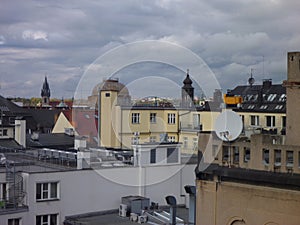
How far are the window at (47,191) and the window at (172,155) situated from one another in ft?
24.3

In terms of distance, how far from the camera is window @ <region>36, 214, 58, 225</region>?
81.4 ft

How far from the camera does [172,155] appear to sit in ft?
100

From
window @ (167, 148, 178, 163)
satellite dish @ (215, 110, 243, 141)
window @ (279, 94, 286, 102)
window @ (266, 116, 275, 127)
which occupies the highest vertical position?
window @ (279, 94, 286, 102)

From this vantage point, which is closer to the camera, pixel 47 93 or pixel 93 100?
pixel 93 100

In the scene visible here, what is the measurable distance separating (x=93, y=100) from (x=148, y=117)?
23.6 feet

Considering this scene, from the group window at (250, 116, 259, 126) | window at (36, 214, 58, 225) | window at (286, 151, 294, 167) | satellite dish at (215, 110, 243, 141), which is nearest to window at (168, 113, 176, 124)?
window at (250, 116, 259, 126)

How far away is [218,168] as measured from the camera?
15328 millimetres

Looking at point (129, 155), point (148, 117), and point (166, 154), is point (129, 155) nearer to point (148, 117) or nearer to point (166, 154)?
point (166, 154)

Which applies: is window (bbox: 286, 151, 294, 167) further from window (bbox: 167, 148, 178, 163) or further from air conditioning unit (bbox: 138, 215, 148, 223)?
window (bbox: 167, 148, 178, 163)

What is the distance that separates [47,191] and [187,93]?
37.4 metres

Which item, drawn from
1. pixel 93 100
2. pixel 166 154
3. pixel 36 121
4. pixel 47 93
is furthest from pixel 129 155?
pixel 47 93

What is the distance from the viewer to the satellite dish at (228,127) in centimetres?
1522

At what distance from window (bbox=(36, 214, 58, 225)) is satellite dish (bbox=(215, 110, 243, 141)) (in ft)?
40.8

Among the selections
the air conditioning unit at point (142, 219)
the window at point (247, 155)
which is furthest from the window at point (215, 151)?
the air conditioning unit at point (142, 219)
